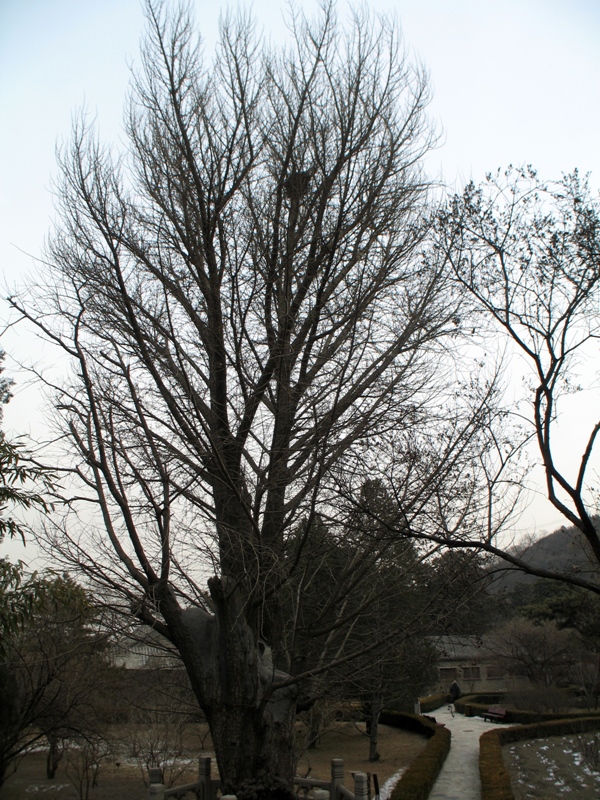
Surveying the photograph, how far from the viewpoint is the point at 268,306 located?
19.3 ft

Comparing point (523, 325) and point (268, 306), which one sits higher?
point (268, 306)

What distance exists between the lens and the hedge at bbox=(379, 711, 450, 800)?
1195cm

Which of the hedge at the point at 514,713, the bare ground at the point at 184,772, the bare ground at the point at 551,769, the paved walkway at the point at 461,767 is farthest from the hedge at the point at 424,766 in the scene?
the hedge at the point at 514,713

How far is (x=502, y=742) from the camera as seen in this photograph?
18.9 metres

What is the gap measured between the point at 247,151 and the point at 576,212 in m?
3.09

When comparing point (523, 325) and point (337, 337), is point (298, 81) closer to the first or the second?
point (337, 337)

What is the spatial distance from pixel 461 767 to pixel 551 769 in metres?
2.41

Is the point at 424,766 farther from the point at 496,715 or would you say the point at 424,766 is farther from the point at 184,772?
the point at 496,715

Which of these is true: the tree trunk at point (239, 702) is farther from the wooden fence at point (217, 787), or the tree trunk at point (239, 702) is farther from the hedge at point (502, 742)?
the hedge at point (502, 742)

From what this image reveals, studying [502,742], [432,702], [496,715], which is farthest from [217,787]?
[432,702]

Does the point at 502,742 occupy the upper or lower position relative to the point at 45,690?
lower

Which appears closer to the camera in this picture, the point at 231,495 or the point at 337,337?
the point at 231,495

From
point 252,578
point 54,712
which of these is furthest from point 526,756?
point 252,578

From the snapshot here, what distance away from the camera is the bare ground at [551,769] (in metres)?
12.6
